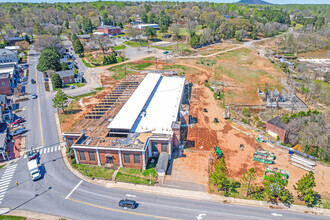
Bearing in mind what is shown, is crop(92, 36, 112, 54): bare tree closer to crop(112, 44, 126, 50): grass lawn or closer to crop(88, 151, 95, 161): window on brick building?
crop(112, 44, 126, 50): grass lawn

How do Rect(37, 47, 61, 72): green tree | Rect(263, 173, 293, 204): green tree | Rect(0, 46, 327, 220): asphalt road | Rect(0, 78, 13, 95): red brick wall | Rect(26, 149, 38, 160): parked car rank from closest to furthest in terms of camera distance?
Rect(0, 46, 327, 220): asphalt road < Rect(263, 173, 293, 204): green tree < Rect(26, 149, 38, 160): parked car < Rect(0, 78, 13, 95): red brick wall < Rect(37, 47, 61, 72): green tree

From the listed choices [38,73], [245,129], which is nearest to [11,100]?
[38,73]

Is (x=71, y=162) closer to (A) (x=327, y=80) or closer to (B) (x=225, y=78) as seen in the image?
(B) (x=225, y=78)

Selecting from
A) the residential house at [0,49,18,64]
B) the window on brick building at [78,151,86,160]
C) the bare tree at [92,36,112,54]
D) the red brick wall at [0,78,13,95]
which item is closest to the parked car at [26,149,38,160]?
the window on brick building at [78,151,86,160]

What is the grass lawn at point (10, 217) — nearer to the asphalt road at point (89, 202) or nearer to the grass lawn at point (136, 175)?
the asphalt road at point (89, 202)

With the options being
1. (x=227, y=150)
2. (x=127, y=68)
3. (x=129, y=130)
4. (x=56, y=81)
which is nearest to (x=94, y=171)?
(x=129, y=130)

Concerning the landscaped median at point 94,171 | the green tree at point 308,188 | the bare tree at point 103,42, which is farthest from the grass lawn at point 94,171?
the bare tree at point 103,42

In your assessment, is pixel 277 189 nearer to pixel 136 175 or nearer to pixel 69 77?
pixel 136 175
